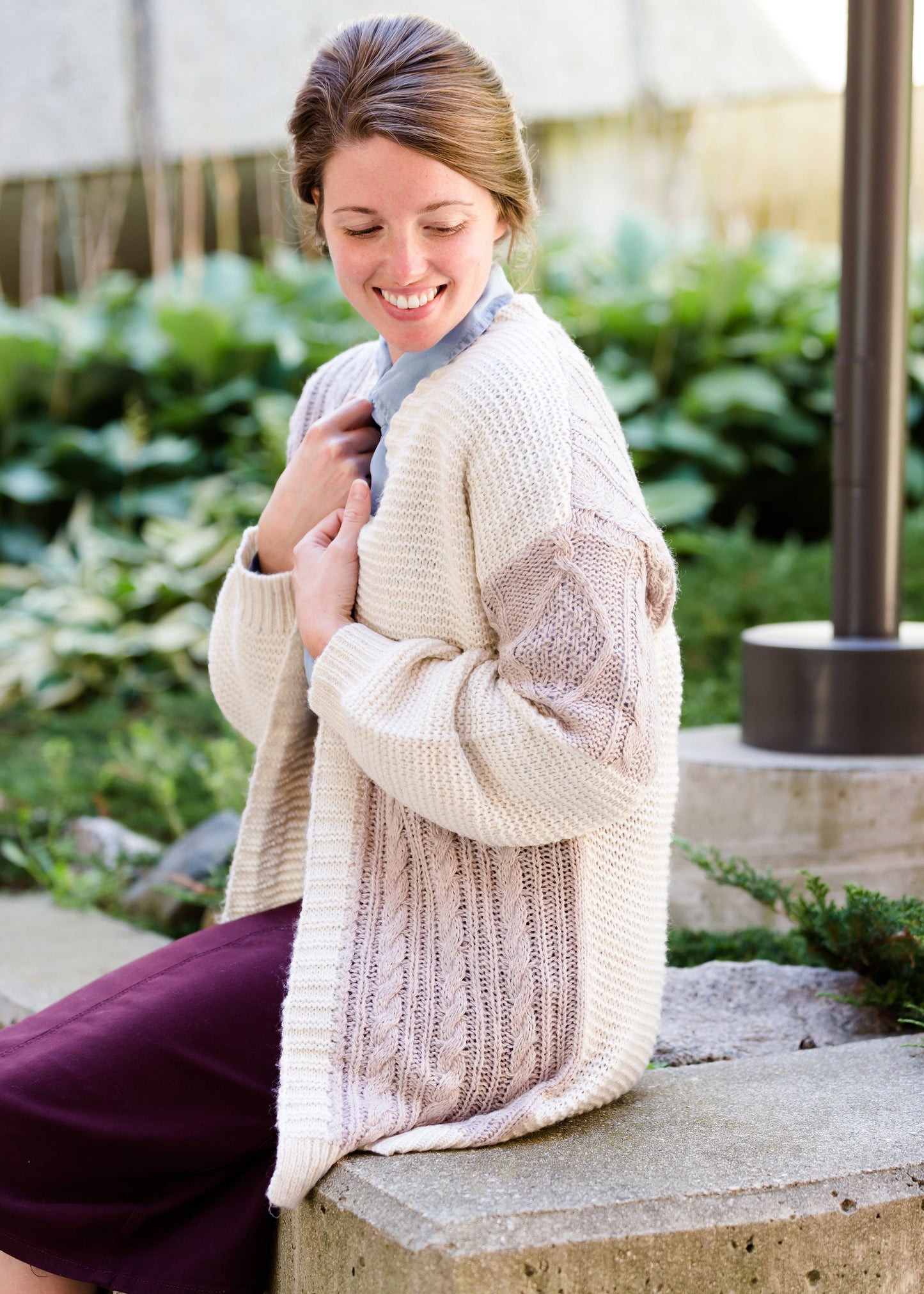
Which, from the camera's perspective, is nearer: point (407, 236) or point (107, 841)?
point (407, 236)

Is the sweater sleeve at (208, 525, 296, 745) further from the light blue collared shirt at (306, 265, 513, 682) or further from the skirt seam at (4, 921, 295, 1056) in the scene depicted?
the skirt seam at (4, 921, 295, 1056)

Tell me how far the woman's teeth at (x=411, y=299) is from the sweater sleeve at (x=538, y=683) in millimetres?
208

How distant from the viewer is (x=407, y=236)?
1594 mm

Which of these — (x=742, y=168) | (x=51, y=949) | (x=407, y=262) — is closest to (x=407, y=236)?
(x=407, y=262)

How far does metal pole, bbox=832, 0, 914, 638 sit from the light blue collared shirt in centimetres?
135

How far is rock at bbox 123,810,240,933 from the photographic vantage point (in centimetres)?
312

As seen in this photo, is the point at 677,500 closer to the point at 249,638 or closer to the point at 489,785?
the point at 249,638

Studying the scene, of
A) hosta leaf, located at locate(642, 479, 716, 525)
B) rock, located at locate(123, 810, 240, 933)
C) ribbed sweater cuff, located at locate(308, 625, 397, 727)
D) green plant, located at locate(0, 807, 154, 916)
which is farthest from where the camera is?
hosta leaf, located at locate(642, 479, 716, 525)

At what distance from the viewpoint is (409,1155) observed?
1.55 m

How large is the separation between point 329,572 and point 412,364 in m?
0.26

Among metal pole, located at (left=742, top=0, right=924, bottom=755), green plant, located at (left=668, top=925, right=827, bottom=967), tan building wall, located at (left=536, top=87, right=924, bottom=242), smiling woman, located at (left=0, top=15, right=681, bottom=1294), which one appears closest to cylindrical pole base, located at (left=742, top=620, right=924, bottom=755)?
metal pole, located at (left=742, top=0, right=924, bottom=755)

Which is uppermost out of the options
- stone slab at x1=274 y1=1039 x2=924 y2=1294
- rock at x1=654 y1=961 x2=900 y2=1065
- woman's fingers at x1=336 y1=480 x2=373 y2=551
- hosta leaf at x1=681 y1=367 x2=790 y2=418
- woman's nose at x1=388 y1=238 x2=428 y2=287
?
woman's nose at x1=388 y1=238 x2=428 y2=287

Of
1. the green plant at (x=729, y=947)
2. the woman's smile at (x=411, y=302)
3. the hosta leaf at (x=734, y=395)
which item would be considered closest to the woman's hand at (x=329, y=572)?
the woman's smile at (x=411, y=302)

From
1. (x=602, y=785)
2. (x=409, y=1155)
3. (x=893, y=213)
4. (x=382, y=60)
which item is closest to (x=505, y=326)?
(x=382, y=60)
